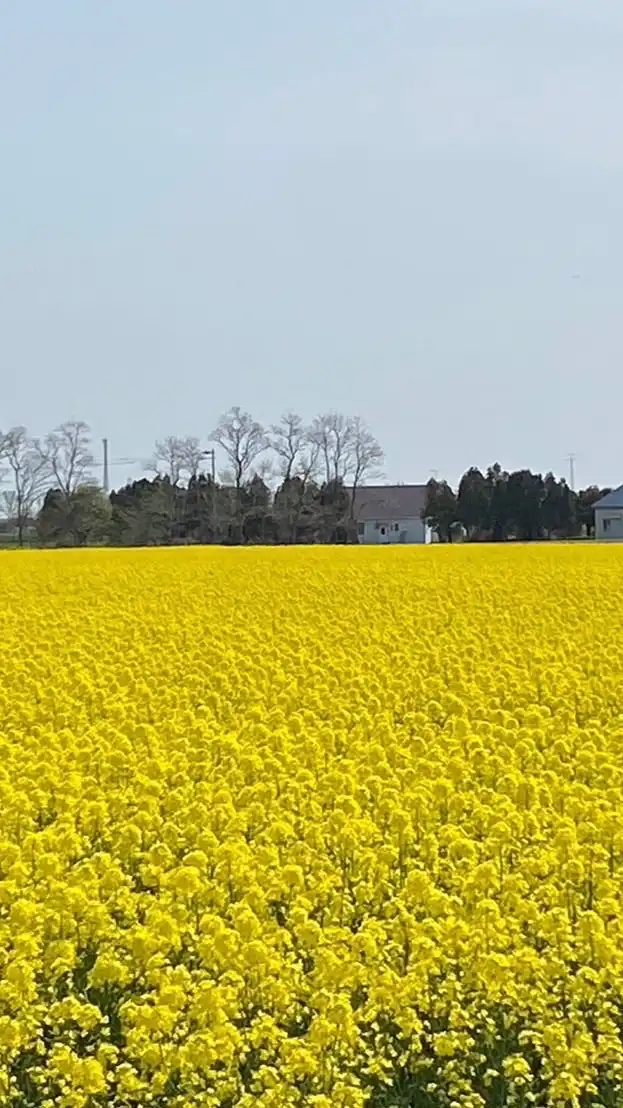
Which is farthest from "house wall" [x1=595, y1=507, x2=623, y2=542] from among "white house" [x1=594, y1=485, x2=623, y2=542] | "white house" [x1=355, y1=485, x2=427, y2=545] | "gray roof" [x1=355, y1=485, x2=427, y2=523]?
"gray roof" [x1=355, y1=485, x2=427, y2=523]

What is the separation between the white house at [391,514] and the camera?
8331 cm

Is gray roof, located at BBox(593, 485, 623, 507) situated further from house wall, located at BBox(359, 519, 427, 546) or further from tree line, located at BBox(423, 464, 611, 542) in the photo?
house wall, located at BBox(359, 519, 427, 546)

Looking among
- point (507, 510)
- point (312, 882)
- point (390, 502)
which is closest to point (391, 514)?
point (390, 502)

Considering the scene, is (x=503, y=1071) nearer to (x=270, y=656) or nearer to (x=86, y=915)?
(x=86, y=915)

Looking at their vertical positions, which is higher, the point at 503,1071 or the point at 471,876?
the point at 471,876

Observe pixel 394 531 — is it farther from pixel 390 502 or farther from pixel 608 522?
pixel 608 522

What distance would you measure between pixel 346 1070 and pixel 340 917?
4.00 ft

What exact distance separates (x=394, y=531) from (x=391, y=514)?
3652 millimetres

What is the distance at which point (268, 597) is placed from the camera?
20750 mm

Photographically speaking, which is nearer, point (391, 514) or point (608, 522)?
point (608, 522)

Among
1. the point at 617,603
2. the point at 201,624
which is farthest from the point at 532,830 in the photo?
the point at 617,603

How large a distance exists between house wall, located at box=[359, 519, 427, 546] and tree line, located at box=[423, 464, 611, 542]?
27.5 feet

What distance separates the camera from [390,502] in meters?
90.1

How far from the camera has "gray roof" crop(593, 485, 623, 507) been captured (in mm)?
69312
